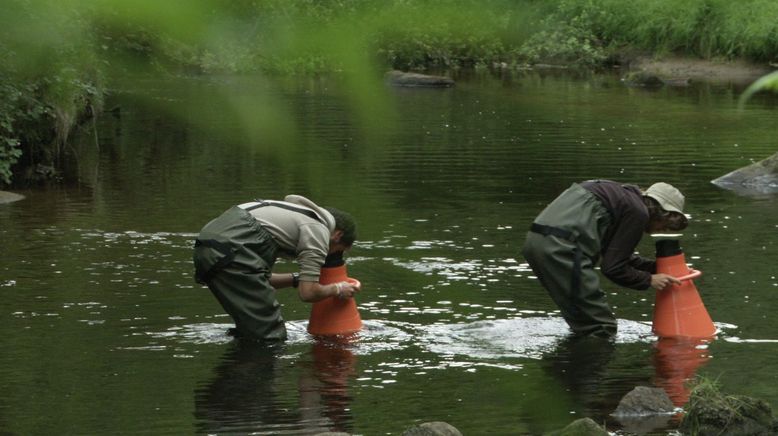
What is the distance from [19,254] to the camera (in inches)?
549

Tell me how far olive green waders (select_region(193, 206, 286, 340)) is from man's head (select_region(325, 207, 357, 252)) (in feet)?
1.38

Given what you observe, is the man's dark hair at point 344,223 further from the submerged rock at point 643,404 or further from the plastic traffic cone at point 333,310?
the submerged rock at point 643,404

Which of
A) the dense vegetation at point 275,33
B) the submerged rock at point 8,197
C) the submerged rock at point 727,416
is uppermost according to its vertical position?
the dense vegetation at point 275,33

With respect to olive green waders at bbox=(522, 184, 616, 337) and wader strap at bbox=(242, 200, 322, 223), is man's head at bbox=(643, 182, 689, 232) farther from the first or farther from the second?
wader strap at bbox=(242, 200, 322, 223)

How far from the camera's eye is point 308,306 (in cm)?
1131

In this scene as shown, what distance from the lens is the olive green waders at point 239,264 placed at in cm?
932

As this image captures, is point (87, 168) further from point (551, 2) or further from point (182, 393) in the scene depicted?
point (551, 2)

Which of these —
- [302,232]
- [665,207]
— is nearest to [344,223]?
[302,232]

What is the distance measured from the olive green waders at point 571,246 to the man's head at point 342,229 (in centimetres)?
121

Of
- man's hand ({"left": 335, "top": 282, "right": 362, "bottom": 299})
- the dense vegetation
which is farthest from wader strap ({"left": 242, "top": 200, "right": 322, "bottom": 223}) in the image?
the dense vegetation

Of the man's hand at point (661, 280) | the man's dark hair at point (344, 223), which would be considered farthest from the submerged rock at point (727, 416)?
the man's dark hair at point (344, 223)

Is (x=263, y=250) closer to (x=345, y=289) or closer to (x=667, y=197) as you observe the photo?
(x=345, y=289)

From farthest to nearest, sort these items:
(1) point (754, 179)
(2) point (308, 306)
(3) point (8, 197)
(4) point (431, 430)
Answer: (1) point (754, 179) → (3) point (8, 197) → (2) point (308, 306) → (4) point (431, 430)

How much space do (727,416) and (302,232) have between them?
3.27 m
